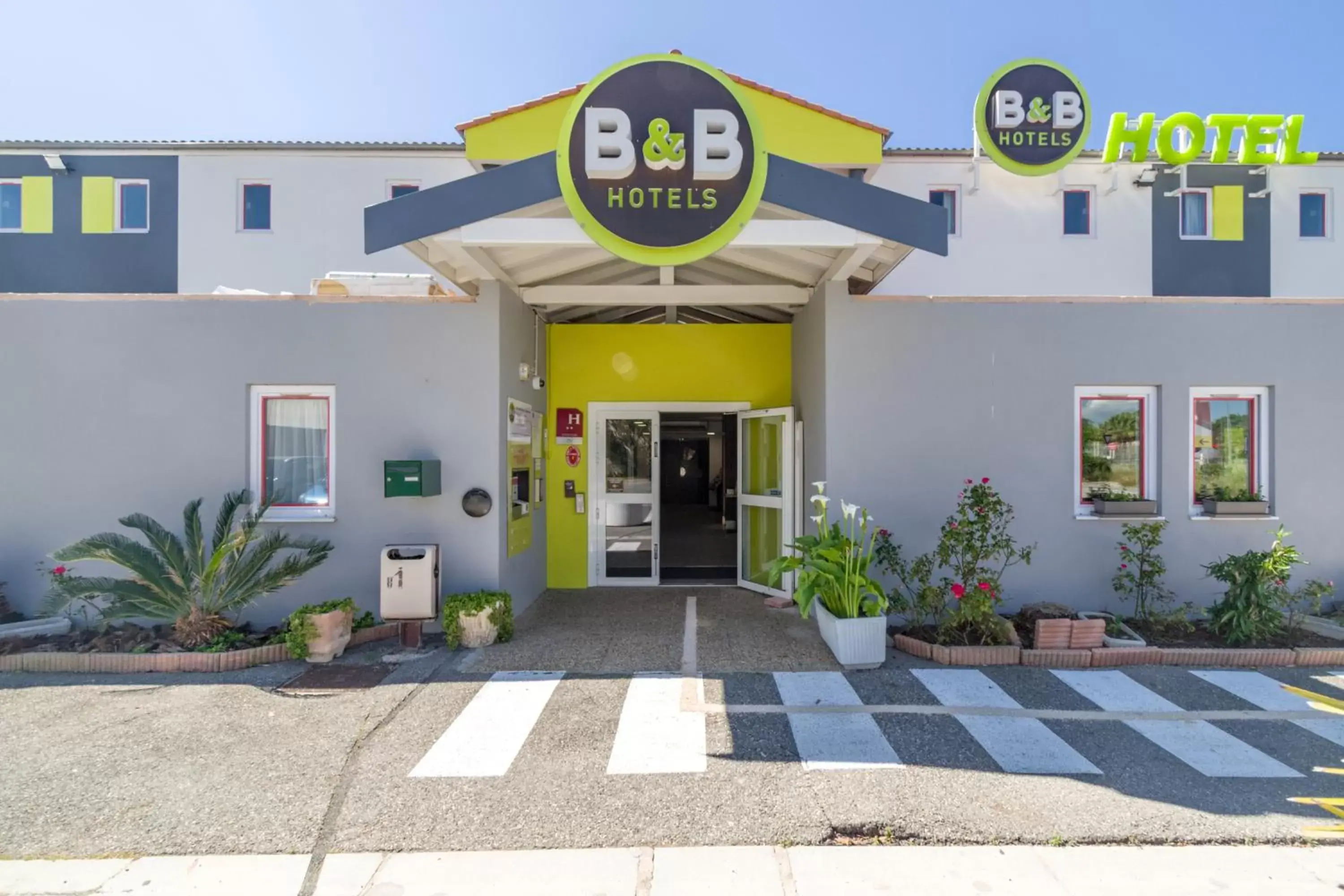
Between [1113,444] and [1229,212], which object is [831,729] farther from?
[1229,212]

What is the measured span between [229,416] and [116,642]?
6.64 feet

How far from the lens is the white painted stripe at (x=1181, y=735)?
3387 millimetres

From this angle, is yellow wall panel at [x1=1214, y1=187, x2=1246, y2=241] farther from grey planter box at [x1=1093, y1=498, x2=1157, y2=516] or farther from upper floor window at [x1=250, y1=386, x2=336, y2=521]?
upper floor window at [x1=250, y1=386, x2=336, y2=521]

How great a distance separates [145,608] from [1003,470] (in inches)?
290

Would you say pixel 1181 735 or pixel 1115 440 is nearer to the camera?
pixel 1181 735

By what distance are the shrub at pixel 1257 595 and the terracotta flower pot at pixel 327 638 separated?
7.14m

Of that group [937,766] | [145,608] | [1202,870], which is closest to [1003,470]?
[937,766]

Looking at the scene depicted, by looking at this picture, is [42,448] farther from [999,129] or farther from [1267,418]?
[999,129]

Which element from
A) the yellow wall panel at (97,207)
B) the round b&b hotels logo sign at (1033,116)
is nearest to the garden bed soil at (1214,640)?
the round b&b hotels logo sign at (1033,116)

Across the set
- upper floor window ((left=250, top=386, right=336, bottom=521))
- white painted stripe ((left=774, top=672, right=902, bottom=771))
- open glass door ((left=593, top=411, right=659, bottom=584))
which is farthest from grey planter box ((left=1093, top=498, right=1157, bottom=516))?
upper floor window ((left=250, top=386, right=336, bottom=521))

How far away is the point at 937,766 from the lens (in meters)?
3.41

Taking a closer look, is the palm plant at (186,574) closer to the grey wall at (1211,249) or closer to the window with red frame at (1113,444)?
the window with red frame at (1113,444)

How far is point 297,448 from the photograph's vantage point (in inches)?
236

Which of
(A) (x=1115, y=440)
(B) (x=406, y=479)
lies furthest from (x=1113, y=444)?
(B) (x=406, y=479)
